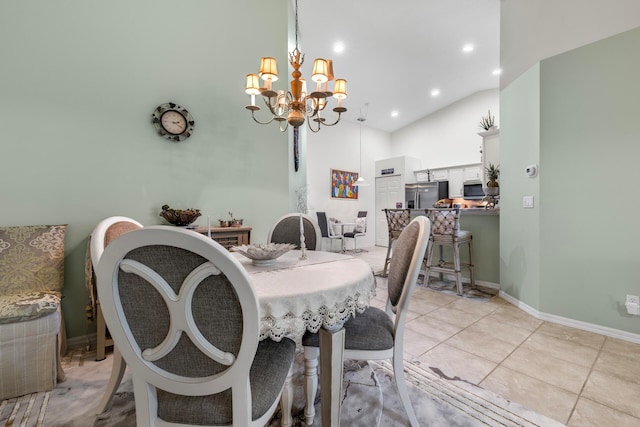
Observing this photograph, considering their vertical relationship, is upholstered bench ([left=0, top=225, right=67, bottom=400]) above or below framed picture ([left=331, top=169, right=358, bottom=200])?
below

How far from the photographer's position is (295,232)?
7.02 feet

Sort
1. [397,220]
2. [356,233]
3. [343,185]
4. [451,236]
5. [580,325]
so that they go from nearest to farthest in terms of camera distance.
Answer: [580,325] < [451,236] < [397,220] < [356,233] < [343,185]

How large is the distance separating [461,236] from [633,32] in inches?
84.0

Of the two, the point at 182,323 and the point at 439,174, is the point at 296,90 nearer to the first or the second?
the point at 182,323

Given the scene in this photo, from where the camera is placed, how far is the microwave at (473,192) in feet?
19.8

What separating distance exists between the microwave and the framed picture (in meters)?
2.66

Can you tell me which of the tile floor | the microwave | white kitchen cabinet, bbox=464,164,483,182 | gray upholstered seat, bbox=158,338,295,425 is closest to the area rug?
the tile floor

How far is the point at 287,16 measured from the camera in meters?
3.33

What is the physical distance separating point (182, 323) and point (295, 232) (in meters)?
1.46

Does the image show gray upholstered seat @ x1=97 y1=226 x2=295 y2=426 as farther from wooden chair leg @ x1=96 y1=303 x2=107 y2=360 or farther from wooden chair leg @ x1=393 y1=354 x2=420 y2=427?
wooden chair leg @ x1=96 y1=303 x2=107 y2=360

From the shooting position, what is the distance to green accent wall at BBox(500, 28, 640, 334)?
207 cm

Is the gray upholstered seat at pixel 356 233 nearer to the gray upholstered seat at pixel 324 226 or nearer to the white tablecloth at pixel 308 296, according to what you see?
the gray upholstered seat at pixel 324 226

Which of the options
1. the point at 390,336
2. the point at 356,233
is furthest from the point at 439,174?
the point at 390,336

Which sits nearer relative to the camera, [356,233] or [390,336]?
[390,336]
